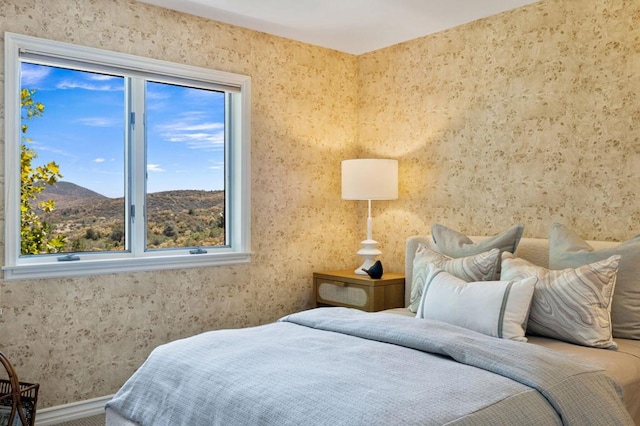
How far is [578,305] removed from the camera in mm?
2715

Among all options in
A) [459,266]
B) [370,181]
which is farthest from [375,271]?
[459,266]

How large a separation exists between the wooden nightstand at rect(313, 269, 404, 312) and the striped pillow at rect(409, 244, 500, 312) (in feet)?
1.43

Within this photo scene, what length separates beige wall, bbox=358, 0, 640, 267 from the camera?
128 inches

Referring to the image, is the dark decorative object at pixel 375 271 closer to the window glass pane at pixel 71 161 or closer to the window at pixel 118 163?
the window at pixel 118 163

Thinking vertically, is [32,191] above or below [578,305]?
above

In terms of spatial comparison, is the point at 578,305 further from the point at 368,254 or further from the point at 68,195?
the point at 68,195

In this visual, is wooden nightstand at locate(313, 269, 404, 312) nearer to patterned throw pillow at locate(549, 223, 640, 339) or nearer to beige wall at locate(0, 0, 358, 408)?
beige wall at locate(0, 0, 358, 408)

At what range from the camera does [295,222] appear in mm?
4441

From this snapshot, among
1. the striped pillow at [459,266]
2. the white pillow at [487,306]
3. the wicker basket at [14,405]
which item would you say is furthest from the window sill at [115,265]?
the white pillow at [487,306]

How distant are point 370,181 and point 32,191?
2137 mm

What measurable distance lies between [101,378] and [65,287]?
1.95ft

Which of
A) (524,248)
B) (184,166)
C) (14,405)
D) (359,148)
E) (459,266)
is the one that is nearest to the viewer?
(14,405)

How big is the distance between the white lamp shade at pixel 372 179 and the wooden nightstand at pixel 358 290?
0.58 meters

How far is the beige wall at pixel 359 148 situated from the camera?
3283 millimetres
